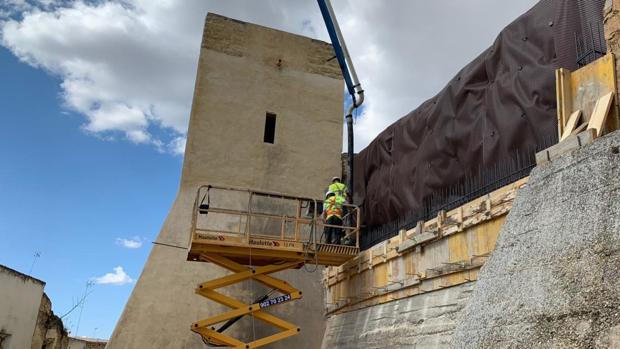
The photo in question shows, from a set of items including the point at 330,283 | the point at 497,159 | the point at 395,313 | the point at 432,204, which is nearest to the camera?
the point at 497,159

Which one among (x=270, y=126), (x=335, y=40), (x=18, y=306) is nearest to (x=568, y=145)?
(x=335, y=40)

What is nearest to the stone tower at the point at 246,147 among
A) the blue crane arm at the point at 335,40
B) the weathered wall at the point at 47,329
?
the blue crane arm at the point at 335,40

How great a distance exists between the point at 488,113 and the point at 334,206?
13.4 ft

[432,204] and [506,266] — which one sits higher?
[432,204]

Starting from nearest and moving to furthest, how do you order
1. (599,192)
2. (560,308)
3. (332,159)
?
1. (560,308)
2. (599,192)
3. (332,159)

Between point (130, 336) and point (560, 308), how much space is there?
38.9 feet

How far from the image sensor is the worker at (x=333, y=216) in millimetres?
12039

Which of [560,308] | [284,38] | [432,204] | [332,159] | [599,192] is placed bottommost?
[560,308]

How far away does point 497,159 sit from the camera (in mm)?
8977

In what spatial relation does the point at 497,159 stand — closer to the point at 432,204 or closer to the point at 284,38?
Answer: the point at 432,204

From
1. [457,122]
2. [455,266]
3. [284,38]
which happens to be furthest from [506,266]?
[284,38]

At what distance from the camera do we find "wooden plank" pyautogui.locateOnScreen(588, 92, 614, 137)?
18.0 ft

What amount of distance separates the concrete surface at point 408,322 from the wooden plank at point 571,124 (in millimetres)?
2687

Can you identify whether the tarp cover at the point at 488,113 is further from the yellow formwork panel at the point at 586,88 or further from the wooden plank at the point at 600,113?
the wooden plank at the point at 600,113
